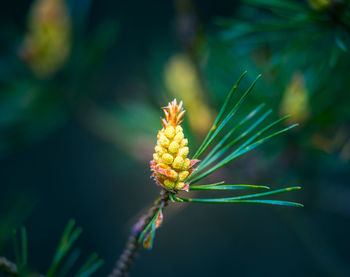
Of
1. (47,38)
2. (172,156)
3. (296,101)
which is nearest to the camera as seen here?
(172,156)

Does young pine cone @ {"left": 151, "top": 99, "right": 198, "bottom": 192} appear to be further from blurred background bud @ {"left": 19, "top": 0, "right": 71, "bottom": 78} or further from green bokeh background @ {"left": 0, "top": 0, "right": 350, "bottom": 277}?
blurred background bud @ {"left": 19, "top": 0, "right": 71, "bottom": 78}

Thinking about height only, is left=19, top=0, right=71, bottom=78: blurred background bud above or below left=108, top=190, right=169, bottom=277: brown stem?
above

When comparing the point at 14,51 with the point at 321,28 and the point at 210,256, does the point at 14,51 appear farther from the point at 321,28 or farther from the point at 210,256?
the point at 210,256

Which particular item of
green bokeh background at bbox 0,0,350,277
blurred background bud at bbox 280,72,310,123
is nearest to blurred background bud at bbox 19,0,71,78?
green bokeh background at bbox 0,0,350,277

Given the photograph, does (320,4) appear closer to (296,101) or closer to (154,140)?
(296,101)

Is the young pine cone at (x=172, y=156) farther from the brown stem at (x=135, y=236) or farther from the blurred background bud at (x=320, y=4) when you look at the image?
the blurred background bud at (x=320, y=4)

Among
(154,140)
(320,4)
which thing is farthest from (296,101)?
(154,140)

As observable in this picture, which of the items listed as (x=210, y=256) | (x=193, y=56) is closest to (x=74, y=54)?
(x=193, y=56)
